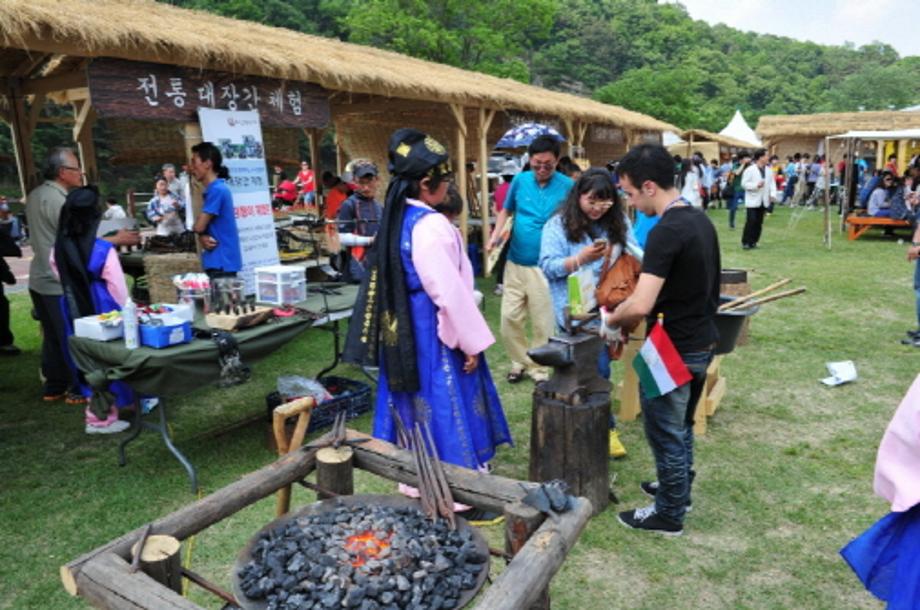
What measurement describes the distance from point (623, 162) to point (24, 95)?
20.4ft

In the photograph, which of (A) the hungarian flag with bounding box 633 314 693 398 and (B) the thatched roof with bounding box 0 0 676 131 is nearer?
(A) the hungarian flag with bounding box 633 314 693 398

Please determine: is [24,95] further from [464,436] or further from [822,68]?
[822,68]

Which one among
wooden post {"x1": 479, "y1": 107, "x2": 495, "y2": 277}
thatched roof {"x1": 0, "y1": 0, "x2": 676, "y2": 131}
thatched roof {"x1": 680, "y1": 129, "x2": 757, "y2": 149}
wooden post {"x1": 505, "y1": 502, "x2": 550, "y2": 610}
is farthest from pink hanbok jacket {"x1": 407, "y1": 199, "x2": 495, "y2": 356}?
thatched roof {"x1": 680, "y1": 129, "x2": 757, "y2": 149}

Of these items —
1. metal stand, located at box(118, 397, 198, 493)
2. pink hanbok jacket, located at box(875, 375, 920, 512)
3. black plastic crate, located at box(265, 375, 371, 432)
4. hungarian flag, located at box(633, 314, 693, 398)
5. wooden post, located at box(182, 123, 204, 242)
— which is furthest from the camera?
wooden post, located at box(182, 123, 204, 242)

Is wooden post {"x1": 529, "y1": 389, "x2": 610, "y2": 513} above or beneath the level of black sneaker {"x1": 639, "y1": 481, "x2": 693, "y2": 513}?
above

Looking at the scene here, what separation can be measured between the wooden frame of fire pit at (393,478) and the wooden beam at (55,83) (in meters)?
4.96

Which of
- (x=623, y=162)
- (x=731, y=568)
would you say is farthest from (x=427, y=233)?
(x=731, y=568)

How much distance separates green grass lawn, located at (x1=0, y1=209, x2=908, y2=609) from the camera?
9.16 feet

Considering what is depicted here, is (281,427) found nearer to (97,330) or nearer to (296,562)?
(296,562)

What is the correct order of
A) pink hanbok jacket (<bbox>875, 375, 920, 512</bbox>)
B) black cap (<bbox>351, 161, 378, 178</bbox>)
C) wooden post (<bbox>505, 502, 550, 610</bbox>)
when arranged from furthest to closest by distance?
black cap (<bbox>351, 161, 378, 178</bbox>), wooden post (<bbox>505, 502, 550, 610</bbox>), pink hanbok jacket (<bbox>875, 375, 920, 512</bbox>)

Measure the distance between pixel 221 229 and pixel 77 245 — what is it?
2.94 feet

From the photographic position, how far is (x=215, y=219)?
4.50 meters

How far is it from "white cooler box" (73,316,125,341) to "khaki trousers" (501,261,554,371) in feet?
8.51

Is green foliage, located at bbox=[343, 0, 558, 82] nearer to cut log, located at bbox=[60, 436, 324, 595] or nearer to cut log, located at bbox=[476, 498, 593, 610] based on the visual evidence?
cut log, located at bbox=[60, 436, 324, 595]
